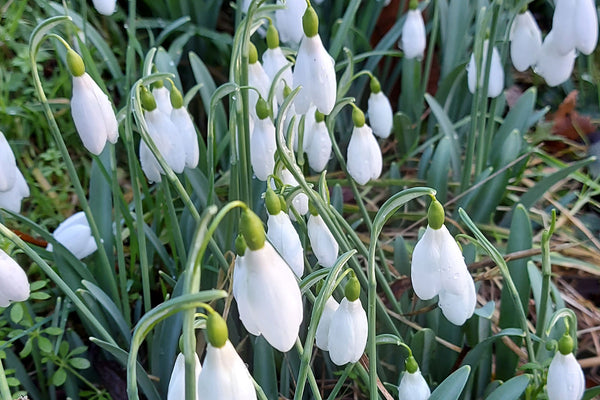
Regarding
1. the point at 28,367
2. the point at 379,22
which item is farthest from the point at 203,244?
the point at 379,22

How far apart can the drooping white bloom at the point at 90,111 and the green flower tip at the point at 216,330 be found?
0.49 metres

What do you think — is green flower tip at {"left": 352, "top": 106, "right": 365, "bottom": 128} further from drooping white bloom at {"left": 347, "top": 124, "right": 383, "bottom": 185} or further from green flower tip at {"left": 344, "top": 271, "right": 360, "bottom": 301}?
green flower tip at {"left": 344, "top": 271, "right": 360, "bottom": 301}

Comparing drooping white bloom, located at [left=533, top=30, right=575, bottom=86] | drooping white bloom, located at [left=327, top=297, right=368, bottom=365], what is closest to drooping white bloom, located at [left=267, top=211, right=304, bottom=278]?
drooping white bloom, located at [left=327, top=297, right=368, bottom=365]

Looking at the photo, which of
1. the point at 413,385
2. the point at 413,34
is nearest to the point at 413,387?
the point at 413,385

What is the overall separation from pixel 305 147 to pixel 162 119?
11.9 inches

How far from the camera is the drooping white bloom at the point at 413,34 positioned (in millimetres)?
1652

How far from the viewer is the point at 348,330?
85 centimetres

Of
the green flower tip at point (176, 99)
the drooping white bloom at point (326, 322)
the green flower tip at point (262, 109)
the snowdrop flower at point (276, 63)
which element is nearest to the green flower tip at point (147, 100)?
the green flower tip at point (176, 99)

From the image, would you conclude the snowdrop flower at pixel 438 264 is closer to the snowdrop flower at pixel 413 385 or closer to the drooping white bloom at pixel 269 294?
the snowdrop flower at pixel 413 385

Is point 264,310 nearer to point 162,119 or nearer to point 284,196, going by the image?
point 284,196

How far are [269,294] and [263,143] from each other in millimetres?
475

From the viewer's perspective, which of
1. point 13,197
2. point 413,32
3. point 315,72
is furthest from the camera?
point 413,32

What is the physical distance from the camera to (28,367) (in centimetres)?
154

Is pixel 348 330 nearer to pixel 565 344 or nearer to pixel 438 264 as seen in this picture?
pixel 438 264
